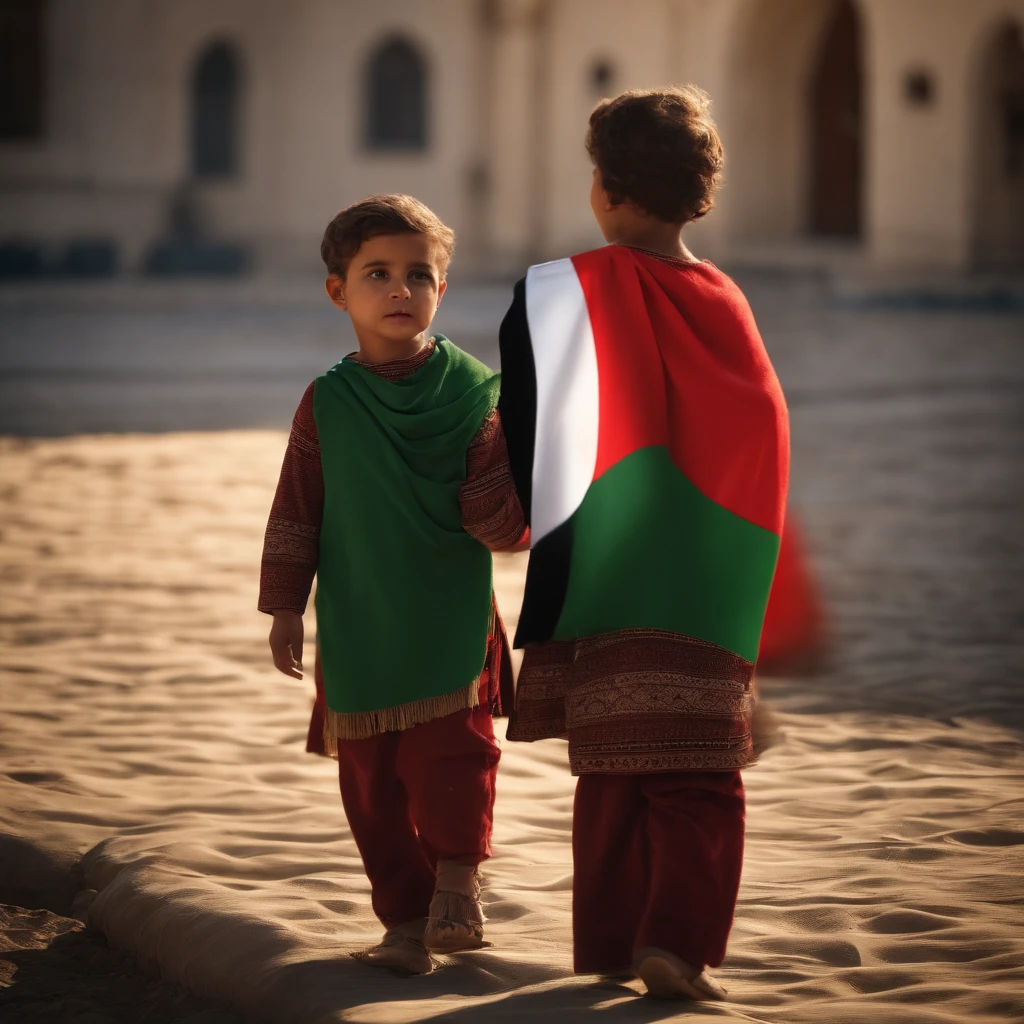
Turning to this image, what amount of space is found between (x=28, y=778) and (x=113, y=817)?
0.43 metres

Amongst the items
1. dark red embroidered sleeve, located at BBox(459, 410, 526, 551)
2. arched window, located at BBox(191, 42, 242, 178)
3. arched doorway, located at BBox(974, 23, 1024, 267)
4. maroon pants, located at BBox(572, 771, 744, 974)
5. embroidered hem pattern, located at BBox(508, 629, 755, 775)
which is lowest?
maroon pants, located at BBox(572, 771, 744, 974)

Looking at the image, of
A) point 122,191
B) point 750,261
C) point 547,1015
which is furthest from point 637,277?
point 122,191

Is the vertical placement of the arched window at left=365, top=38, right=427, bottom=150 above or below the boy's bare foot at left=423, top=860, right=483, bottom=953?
above

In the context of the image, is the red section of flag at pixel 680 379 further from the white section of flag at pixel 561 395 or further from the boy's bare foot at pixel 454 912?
the boy's bare foot at pixel 454 912

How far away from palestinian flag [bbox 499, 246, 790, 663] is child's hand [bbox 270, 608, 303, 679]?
0.43 m

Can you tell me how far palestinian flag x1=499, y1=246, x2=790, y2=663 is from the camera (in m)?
2.82

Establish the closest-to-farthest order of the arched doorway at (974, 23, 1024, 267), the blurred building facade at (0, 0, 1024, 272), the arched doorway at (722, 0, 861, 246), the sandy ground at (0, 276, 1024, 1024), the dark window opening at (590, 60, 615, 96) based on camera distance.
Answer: the sandy ground at (0, 276, 1024, 1024)
the arched doorway at (974, 23, 1024, 267)
the arched doorway at (722, 0, 861, 246)
the blurred building facade at (0, 0, 1024, 272)
the dark window opening at (590, 60, 615, 96)

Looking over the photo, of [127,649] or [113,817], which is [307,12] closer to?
[127,649]

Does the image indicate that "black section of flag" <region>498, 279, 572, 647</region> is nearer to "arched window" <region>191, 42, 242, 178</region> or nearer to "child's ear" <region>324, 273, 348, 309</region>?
"child's ear" <region>324, 273, 348, 309</region>

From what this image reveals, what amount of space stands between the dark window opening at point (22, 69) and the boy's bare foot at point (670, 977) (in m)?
25.9

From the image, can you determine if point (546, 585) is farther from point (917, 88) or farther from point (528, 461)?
point (917, 88)

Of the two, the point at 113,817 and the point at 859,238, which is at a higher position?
the point at 859,238

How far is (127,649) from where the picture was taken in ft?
20.0

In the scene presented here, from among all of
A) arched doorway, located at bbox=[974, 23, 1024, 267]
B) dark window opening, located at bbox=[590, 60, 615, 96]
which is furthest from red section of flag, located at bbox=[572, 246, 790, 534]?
dark window opening, located at bbox=[590, 60, 615, 96]
